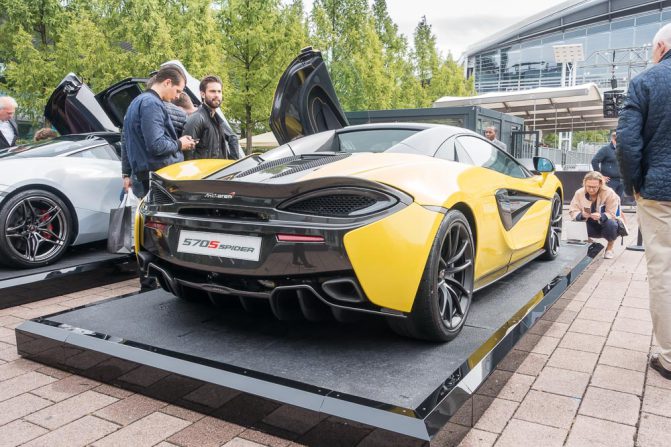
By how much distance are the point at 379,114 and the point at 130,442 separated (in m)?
12.8

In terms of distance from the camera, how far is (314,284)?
2545 mm

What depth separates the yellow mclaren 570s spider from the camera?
8.21ft

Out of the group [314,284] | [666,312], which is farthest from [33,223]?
[666,312]

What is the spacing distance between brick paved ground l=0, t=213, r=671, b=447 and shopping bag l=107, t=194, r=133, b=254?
4.40 ft

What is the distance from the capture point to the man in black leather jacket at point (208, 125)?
16.5 feet

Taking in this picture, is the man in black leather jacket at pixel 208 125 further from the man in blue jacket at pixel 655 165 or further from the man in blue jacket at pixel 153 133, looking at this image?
the man in blue jacket at pixel 655 165

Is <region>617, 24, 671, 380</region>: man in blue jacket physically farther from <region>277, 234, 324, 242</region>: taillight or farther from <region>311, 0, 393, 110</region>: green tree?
<region>311, 0, 393, 110</region>: green tree

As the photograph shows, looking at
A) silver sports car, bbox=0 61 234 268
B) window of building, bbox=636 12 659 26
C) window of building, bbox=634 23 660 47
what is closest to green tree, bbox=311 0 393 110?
silver sports car, bbox=0 61 234 268

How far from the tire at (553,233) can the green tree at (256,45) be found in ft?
40.5

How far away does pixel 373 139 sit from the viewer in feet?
11.7

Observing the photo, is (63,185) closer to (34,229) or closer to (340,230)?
(34,229)

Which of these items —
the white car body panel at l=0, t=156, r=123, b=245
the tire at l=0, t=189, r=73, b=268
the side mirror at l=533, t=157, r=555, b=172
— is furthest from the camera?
the side mirror at l=533, t=157, r=555, b=172

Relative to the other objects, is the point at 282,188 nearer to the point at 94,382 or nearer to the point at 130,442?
the point at 130,442

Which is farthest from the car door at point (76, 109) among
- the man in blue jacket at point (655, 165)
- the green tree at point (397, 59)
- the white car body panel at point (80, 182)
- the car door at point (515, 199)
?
the green tree at point (397, 59)
